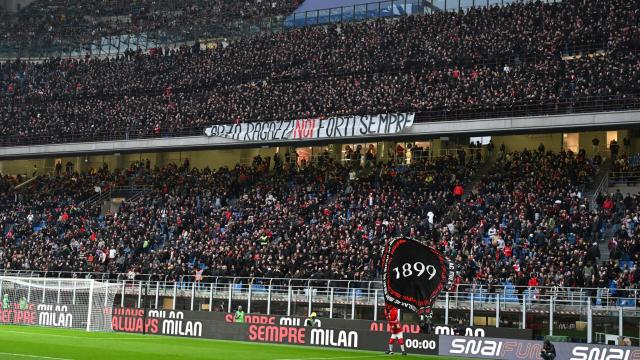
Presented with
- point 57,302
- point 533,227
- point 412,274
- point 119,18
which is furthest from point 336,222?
point 119,18

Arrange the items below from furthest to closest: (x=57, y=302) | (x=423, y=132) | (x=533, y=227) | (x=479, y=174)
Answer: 1. (x=479, y=174)
2. (x=423, y=132)
3. (x=57, y=302)
4. (x=533, y=227)

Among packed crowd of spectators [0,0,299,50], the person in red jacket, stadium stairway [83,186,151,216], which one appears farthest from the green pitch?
packed crowd of spectators [0,0,299,50]

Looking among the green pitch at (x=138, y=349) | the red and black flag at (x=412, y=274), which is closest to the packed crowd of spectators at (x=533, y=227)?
the green pitch at (x=138, y=349)

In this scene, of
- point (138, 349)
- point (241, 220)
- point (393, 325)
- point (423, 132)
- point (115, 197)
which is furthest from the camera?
point (115, 197)

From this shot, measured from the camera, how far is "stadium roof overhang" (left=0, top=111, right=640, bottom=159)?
1630 inches

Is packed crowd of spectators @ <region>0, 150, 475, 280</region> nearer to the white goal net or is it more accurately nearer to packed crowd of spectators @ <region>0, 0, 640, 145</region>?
packed crowd of spectators @ <region>0, 0, 640, 145</region>

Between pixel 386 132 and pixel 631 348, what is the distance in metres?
24.3

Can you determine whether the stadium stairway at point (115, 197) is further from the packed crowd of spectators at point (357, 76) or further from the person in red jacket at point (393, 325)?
the person in red jacket at point (393, 325)

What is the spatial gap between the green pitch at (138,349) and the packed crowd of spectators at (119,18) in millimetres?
38536

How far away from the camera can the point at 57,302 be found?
131ft

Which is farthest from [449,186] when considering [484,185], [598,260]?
[598,260]

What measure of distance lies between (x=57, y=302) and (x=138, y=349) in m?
13.7

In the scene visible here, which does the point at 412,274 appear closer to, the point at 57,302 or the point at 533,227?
the point at 533,227

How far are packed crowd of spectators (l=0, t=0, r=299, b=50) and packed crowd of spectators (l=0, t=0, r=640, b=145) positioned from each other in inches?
131
